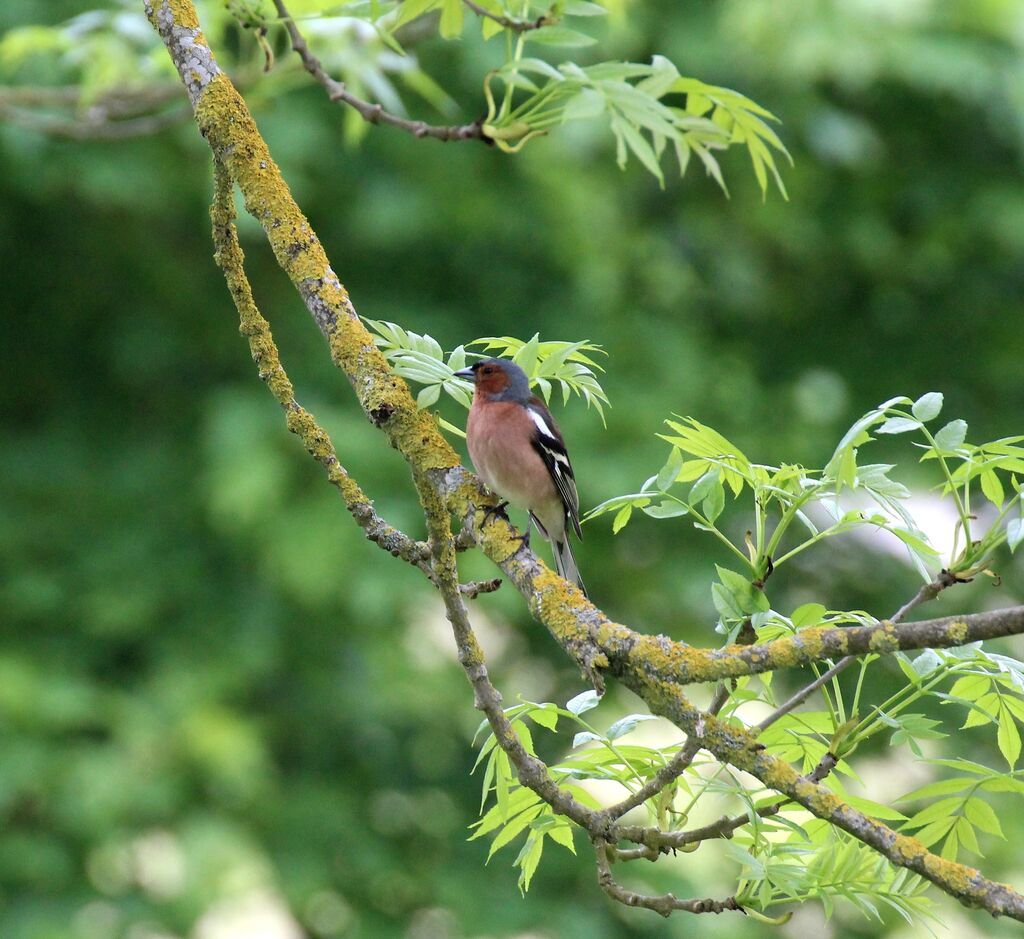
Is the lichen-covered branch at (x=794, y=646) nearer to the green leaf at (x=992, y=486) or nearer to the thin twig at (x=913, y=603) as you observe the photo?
the thin twig at (x=913, y=603)

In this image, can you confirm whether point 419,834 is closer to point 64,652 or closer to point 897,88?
point 64,652

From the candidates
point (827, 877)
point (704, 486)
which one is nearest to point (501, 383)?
point (704, 486)

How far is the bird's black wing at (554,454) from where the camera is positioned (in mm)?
4617

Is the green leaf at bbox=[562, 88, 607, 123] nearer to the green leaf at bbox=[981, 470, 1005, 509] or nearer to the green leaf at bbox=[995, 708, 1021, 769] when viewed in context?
the green leaf at bbox=[981, 470, 1005, 509]

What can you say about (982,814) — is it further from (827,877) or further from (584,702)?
(584,702)

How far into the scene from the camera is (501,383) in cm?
484

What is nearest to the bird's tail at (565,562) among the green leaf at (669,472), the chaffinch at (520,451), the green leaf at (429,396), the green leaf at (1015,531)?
the chaffinch at (520,451)

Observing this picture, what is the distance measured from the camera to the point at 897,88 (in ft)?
31.3

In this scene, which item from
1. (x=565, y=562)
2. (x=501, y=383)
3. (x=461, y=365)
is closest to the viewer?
(x=461, y=365)

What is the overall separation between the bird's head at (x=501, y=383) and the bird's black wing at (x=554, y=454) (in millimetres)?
60

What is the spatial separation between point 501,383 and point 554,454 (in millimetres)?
382

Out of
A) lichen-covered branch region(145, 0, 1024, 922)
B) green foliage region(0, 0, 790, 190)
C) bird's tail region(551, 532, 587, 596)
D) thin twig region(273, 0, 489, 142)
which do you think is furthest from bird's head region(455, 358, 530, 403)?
lichen-covered branch region(145, 0, 1024, 922)

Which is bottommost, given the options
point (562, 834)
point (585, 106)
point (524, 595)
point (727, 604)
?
point (562, 834)

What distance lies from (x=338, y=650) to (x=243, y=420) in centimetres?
192
